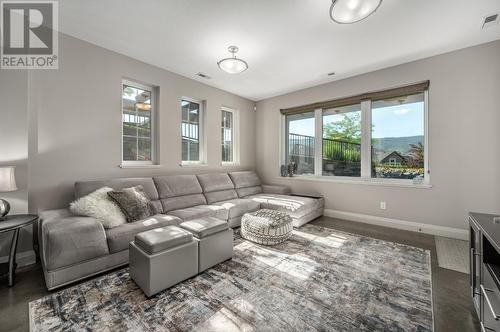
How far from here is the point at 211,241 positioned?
2301mm

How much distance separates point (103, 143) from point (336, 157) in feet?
14.1

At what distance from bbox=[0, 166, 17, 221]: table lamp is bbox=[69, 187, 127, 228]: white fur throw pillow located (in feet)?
1.63

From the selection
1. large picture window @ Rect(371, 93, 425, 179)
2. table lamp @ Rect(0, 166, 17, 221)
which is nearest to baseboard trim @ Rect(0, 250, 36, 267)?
table lamp @ Rect(0, 166, 17, 221)

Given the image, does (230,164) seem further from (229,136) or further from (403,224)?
(403,224)

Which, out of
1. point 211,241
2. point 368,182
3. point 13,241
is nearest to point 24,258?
point 13,241

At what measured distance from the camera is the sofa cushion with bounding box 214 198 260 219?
3534 mm

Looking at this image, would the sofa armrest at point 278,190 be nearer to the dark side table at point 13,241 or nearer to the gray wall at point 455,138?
the gray wall at point 455,138

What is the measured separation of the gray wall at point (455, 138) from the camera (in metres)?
2.89

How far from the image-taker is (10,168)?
212 cm

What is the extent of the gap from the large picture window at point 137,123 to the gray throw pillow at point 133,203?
840mm

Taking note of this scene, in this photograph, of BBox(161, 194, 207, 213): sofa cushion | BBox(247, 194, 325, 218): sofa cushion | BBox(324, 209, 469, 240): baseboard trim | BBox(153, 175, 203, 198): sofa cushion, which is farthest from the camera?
BBox(247, 194, 325, 218): sofa cushion

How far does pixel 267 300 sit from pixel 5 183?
9.30ft

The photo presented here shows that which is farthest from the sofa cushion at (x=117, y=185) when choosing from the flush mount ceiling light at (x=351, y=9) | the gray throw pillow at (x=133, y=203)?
the flush mount ceiling light at (x=351, y=9)

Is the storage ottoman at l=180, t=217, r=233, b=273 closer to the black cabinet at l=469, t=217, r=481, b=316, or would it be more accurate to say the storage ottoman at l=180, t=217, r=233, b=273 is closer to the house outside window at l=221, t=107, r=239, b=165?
the black cabinet at l=469, t=217, r=481, b=316
